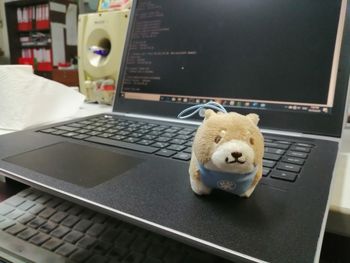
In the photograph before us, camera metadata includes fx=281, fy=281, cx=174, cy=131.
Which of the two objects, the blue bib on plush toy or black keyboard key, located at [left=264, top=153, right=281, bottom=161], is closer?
the blue bib on plush toy

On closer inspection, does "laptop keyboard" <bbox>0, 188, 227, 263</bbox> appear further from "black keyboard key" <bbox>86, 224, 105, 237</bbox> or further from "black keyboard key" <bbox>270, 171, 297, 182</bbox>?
"black keyboard key" <bbox>270, 171, 297, 182</bbox>

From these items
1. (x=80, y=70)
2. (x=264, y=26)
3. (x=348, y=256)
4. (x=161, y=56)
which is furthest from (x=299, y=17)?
(x=80, y=70)

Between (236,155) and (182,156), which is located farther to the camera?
(182,156)

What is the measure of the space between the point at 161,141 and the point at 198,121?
0.56 ft

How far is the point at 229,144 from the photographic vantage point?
0.23 m

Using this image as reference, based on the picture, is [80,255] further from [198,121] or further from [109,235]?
[198,121]

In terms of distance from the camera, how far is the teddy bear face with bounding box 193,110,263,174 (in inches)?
8.8

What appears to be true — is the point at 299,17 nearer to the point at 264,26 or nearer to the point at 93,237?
the point at 264,26

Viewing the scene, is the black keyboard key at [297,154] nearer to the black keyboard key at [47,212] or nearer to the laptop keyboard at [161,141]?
the laptop keyboard at [161,141]

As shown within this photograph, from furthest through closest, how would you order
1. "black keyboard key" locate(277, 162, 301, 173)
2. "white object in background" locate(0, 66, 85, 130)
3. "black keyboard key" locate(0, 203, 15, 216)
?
"white object in background" locate(0, 66, 85, 130) < "black keyboard key" locate(0, 203, 15, 216) < "black keyboard key" locate(277, 162, 301, 173)

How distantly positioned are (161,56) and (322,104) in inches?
14.4

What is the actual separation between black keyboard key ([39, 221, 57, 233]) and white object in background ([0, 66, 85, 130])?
0.83 feet

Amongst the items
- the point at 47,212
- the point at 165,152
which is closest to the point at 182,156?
the point at 165,152

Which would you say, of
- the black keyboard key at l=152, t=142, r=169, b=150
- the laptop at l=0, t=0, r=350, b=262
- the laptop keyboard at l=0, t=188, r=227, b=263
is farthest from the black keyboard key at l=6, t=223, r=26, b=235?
the black keyboard key at l=152, t=142, r=169, b=150
